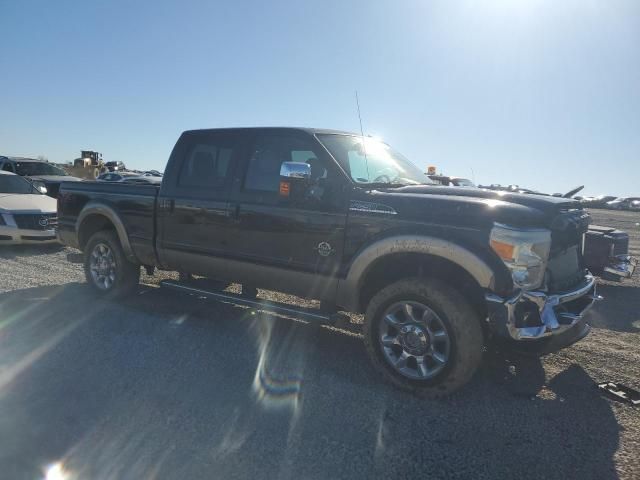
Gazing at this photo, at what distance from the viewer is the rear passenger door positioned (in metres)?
4.72

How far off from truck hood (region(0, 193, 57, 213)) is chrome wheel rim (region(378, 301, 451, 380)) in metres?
8.18

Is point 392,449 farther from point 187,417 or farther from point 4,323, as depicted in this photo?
point 4,323

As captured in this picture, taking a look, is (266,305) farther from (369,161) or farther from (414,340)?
(369,161)

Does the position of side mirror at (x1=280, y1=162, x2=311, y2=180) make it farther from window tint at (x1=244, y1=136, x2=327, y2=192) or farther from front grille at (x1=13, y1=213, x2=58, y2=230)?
front grille at (x1=13, y1=213, x2=58, y2=230)

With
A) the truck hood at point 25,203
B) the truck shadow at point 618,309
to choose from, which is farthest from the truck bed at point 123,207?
the truck shadow at point 618,309

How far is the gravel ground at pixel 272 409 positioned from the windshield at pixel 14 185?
5994mm

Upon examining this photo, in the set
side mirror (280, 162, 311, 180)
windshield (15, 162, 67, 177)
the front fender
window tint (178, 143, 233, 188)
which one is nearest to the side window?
side mirror (280, 162, 311, 180)

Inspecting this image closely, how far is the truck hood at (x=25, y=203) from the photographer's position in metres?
8.80

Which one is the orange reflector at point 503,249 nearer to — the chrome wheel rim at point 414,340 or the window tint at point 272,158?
the chrome wheel rim at point 414,340

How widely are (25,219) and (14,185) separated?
1743mm

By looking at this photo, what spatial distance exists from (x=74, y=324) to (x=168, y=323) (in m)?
0.96

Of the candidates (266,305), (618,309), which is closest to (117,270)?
(266,305)

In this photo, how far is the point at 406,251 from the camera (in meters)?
3.55

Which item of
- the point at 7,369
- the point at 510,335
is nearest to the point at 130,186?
the point at 7,369
